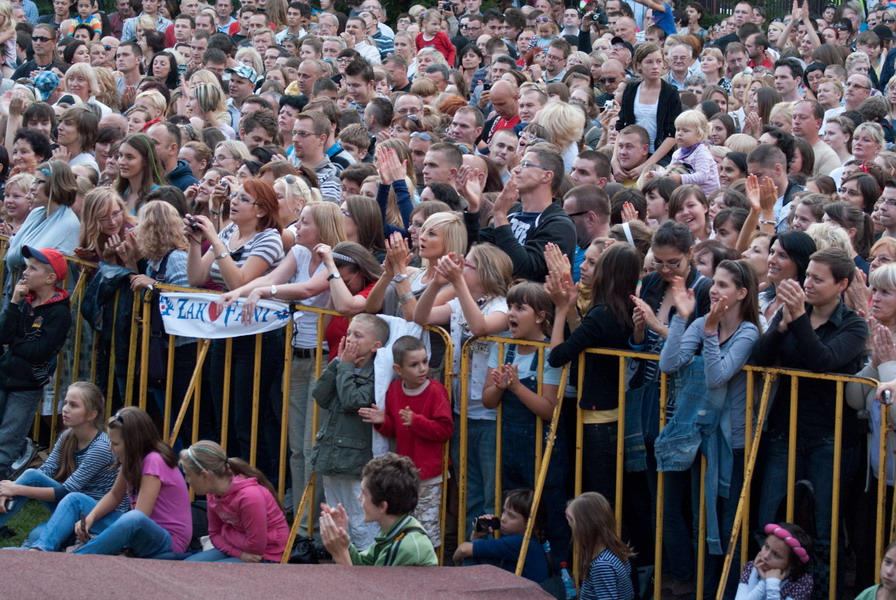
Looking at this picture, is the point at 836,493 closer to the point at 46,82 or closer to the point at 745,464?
the point at 745,464

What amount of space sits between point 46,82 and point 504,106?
5060 mm

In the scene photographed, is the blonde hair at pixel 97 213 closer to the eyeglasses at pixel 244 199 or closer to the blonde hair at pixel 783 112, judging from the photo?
the eyeglasses at pixel 244 199

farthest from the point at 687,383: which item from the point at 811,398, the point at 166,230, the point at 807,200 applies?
the point at 166,230

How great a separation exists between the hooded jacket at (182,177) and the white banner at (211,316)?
1.94m

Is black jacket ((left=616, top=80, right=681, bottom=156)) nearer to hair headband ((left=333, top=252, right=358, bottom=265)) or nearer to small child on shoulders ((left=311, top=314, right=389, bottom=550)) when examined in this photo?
hair headband ((left=333, top=252, right=358, bottom=265))

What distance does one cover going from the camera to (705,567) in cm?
621

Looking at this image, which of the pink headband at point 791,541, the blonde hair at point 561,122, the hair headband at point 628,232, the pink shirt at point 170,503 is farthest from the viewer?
the blonde hair at point 561,122

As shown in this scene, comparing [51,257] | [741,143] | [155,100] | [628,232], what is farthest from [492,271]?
[155,100]

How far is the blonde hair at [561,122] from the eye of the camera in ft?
32.2

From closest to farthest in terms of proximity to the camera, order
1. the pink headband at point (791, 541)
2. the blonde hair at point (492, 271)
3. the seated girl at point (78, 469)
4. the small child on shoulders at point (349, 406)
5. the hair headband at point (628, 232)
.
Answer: the pink headband at point (791, 541), the small child on shoulders at point (349, 406), the blonde hair at point (492, 271), the hair headband at point (628, 232), the seated girl at point (78, 469)

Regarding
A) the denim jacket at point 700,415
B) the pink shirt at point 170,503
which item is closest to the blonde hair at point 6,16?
the pink shirt at point 170,503

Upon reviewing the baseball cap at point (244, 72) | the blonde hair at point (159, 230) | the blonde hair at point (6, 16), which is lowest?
the blonde hair at point (159, 230)

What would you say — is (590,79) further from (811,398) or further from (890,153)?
(811,398)

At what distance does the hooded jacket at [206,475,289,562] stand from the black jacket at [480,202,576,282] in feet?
6.21
